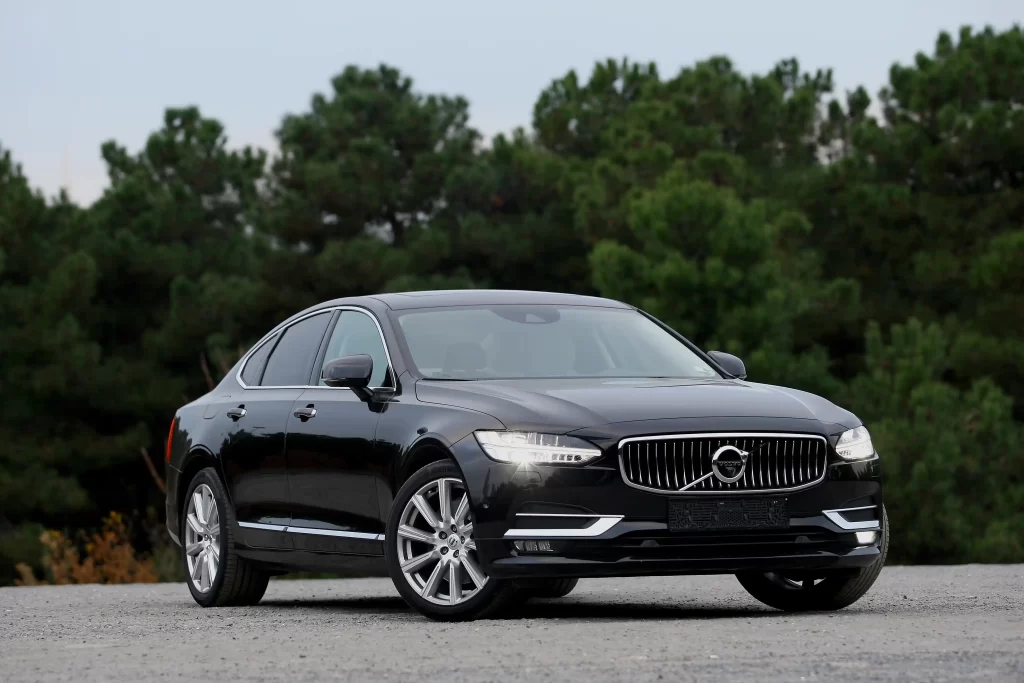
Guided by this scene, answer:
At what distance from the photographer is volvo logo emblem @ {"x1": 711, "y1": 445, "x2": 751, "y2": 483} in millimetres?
9375

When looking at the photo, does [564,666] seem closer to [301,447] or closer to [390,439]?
[390,439]

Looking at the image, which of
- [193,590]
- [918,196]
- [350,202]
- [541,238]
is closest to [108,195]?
[350,202]

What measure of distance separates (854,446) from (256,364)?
13.9 feet

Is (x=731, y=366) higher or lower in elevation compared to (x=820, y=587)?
higher

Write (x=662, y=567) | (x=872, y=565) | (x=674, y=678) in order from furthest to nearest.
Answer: (x=872, y=565), (x=662, y=567), (x=674, y=678)

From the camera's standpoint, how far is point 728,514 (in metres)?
9.39

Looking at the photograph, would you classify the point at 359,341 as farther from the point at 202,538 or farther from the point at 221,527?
the point at 202,538

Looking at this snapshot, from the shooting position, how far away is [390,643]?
854 cm

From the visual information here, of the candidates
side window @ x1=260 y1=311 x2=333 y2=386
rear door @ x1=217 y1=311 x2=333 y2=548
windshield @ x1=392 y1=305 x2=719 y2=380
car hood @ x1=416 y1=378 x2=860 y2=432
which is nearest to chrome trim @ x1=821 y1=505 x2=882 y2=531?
car hood @ x1=416 y1=378 x2=860 y2=432

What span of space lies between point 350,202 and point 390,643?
43.7 meters

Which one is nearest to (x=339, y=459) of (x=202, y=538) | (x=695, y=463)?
(x=202, y=538)

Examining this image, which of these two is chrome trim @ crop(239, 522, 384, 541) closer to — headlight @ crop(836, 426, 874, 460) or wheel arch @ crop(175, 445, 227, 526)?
wheel arch @ crop(175, 445, 227, 526)

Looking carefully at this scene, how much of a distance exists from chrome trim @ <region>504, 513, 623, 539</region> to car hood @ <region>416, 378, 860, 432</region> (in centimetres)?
46

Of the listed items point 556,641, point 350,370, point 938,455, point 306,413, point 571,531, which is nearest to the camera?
point 556,641
